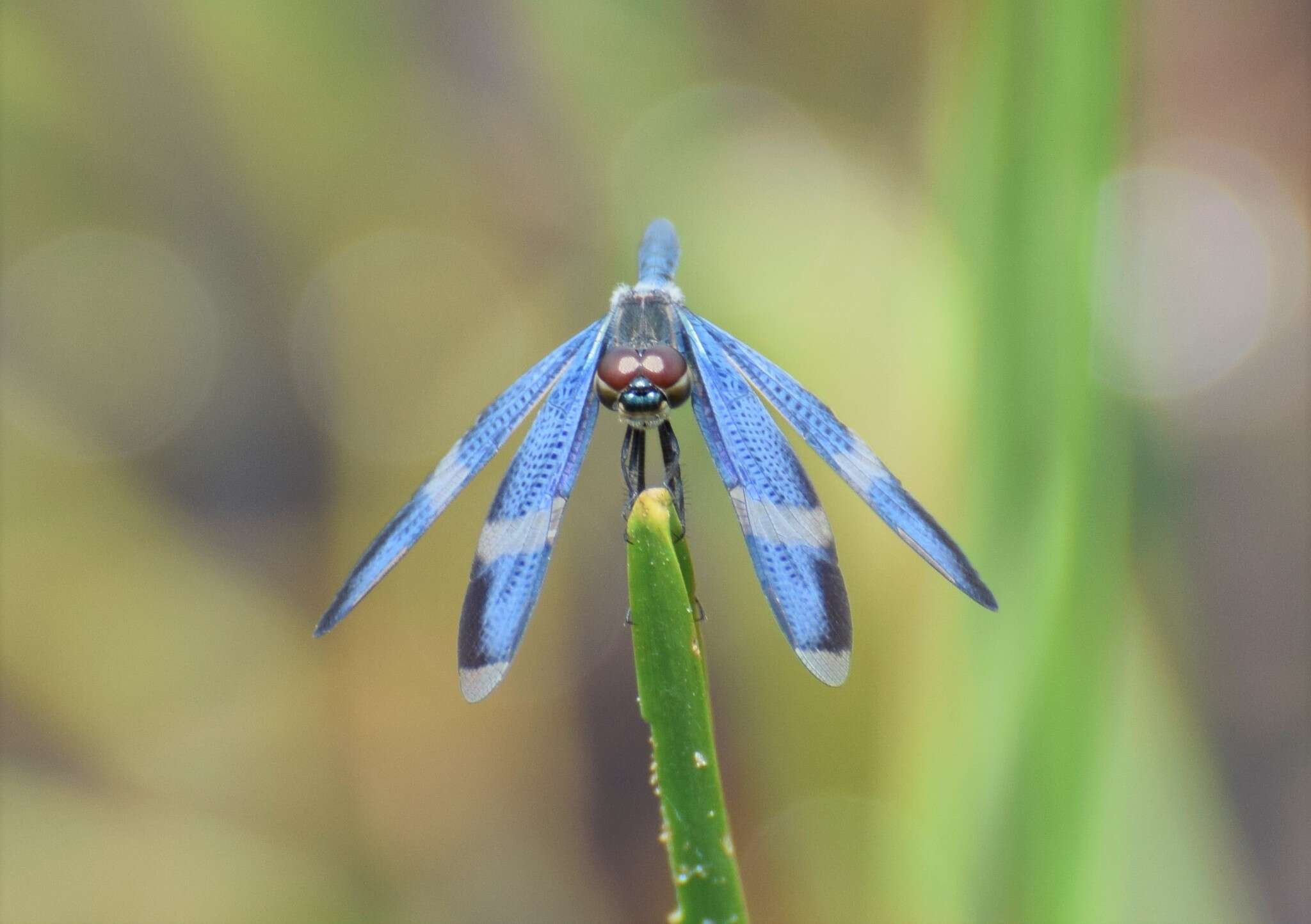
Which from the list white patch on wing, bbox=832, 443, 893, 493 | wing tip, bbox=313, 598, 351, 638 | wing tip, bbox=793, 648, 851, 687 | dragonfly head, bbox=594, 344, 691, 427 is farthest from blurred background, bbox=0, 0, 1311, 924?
wing tip, bbox=313, 598, 351, 638

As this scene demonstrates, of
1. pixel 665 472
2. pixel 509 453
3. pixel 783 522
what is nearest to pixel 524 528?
pixel 665 472

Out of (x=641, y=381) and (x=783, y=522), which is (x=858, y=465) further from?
(x=641, y=381)

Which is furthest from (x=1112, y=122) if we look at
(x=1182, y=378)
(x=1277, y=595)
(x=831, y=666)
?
(x=1277, y=595)

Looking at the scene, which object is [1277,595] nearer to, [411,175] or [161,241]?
[411,175]

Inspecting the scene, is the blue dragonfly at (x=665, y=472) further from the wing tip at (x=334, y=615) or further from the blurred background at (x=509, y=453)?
the blurred background at (x=509, y=453)

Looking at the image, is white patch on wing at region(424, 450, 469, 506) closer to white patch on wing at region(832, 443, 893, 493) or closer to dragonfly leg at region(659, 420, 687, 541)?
dragonfly leg at region(659, 420, 687, 541)

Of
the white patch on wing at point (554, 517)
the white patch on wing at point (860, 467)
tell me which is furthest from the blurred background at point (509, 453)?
the white patch on wing at point (554, 517)
